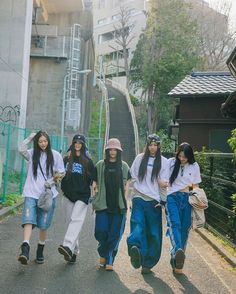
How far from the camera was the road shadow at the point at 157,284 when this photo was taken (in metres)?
5.57

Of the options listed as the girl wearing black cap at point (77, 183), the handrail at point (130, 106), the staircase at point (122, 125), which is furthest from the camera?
the handrail at point (130, 106)

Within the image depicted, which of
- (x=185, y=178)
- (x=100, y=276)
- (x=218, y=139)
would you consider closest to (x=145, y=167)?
(x=185, y=178)

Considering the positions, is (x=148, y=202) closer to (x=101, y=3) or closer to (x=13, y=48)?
(x=13, y=48)

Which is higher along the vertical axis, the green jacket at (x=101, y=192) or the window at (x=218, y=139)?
the window at (x=218, y=139)

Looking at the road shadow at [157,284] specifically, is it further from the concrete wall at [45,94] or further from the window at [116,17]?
the window at [116,17]

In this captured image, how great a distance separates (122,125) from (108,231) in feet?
113

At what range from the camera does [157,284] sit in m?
5.85

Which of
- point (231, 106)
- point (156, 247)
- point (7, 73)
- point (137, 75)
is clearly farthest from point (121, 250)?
point (137, 75)

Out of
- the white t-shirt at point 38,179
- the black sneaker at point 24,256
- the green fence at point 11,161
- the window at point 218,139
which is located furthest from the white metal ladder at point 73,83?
the black sneaker at point 24,256

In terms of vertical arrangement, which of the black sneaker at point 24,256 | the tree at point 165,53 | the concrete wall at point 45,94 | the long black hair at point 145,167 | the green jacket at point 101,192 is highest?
the tree at point 165,53

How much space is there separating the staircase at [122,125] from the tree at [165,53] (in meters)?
2.40

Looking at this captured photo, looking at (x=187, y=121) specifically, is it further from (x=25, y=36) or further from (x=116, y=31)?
(x=116, y=31)

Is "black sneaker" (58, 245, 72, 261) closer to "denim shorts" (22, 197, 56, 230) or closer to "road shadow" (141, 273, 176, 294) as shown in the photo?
"denim shorts" (22, 197, 56, 230)

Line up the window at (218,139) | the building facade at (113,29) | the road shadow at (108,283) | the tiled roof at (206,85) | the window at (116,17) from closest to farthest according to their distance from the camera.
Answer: the road shadow at (108,283) → the window at (218,139) → the tiled roof at (206,85) → the building facade at (113,29) → the window at (116,17)
